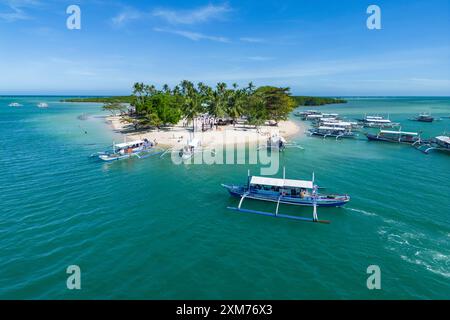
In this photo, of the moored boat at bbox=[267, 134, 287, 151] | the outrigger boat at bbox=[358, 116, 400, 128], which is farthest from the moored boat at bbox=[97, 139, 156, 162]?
the outrigger boat at bbox=[358, 116, 400, 128]

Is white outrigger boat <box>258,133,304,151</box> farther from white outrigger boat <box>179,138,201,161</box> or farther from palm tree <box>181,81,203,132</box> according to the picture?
palm tree <box>181,81,203,132</box>

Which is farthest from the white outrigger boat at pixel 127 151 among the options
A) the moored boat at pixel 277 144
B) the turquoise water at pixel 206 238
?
the moored boat at pixel 277 144

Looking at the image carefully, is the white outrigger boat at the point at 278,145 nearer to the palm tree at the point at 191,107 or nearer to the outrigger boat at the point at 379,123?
the palm tree at the point at 191,107

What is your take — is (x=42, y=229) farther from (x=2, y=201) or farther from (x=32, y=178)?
(x=32, y=178)

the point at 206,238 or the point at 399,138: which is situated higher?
the point at 399,138

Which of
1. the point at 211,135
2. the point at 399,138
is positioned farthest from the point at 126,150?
the point at 399,138

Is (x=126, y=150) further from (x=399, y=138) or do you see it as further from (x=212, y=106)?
(x=399, y=138)

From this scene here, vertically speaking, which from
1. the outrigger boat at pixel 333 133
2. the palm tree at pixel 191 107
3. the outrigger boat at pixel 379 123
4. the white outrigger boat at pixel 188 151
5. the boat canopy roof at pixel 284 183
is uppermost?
the palm tree at pixel 191 107
